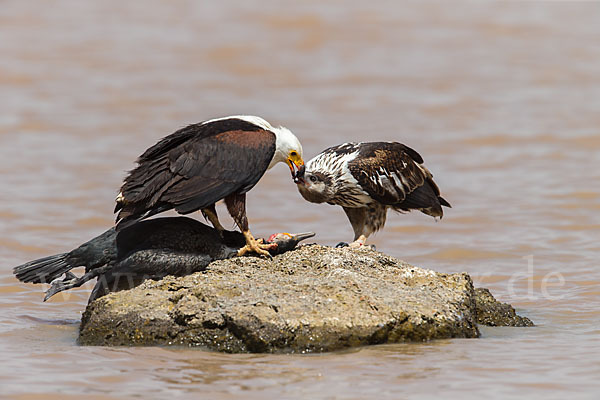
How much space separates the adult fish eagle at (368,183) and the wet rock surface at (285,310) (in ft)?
5.18

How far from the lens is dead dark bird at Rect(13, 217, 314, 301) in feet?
22.8

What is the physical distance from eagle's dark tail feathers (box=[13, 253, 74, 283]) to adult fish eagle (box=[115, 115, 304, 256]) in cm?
57

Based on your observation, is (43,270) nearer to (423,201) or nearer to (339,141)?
(423,201)

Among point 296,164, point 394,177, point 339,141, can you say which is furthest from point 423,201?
point 339,141

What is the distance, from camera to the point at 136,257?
22.7ft

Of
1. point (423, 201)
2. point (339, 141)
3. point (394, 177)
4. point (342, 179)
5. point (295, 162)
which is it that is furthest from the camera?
point (339, 141)

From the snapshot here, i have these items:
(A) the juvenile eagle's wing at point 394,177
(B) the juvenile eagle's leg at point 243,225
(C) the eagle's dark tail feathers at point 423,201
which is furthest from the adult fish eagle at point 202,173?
(C) the eagle's dark tail feathers at point 423,201

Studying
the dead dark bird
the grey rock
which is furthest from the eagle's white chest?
the grey rock

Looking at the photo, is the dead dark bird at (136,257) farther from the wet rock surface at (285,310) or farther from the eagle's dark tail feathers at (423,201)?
the eagle's dark tail feathers at (423,201)

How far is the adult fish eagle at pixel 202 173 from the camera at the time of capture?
7004 mm

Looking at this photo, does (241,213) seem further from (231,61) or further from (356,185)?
(231,61)

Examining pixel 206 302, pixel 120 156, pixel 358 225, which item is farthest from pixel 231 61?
pixel 206 302

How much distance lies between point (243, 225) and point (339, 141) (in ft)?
26.7

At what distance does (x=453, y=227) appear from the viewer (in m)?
11.6
